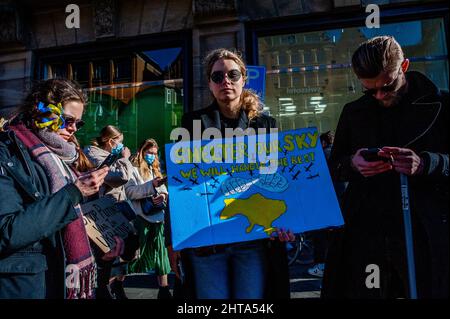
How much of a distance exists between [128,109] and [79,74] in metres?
0.99

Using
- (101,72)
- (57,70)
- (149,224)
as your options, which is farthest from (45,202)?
(57,70)

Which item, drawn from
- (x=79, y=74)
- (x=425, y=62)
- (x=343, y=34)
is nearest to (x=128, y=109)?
(x=79, y=74)

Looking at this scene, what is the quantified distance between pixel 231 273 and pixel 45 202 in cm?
85

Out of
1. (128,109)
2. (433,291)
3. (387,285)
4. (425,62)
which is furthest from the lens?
(128,109)

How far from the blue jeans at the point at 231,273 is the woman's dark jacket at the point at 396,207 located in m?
0.41

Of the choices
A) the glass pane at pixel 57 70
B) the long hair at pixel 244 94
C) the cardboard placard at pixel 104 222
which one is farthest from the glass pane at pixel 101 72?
the cardboard placard at pixel 104 222

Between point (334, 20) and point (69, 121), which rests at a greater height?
Answer: point (334, 20)

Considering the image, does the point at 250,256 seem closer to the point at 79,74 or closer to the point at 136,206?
the point at 136,206

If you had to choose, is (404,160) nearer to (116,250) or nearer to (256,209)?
(256,209)

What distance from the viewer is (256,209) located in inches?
66.6

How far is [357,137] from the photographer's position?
182cm

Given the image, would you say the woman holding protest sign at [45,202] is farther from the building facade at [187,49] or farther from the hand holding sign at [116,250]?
the building facade at [187,49]

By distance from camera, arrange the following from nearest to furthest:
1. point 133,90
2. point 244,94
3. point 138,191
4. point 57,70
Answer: point 244,94 < point 138,191 < point 57,70 < point 133,90

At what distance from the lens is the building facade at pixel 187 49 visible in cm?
518
